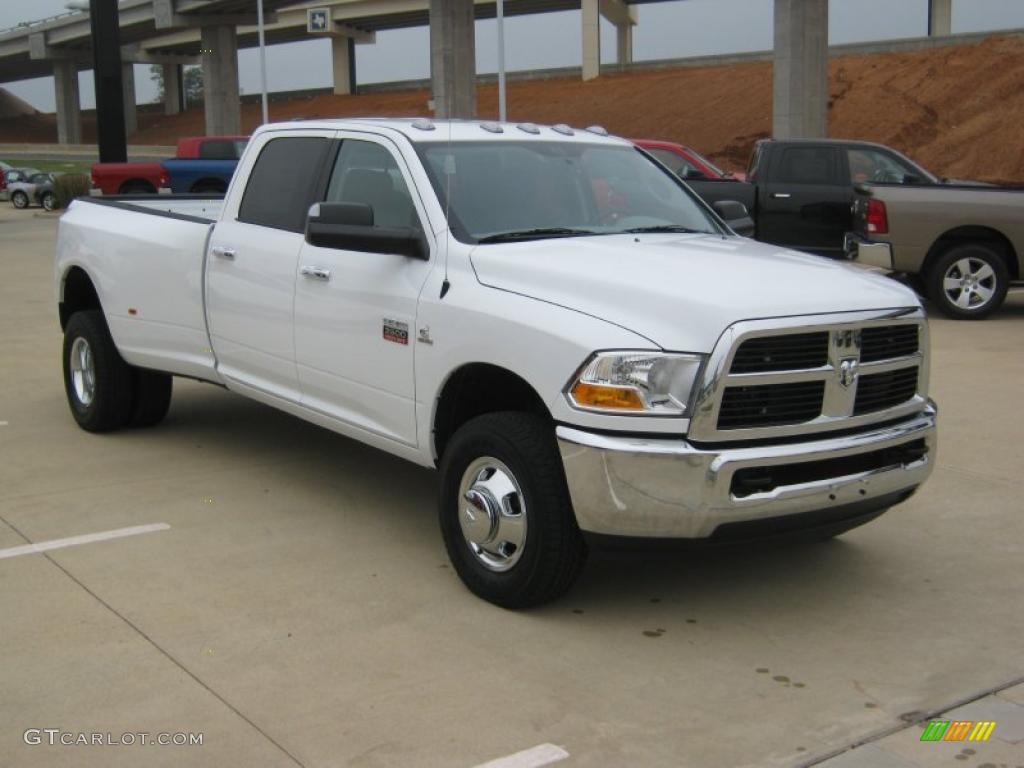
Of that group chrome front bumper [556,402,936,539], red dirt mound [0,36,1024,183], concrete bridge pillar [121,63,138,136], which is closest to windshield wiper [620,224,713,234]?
chrome front bumper [556,402,936,539]

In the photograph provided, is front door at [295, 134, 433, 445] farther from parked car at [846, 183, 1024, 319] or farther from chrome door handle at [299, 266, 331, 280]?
parked car at [846, 183, 1024, 319]

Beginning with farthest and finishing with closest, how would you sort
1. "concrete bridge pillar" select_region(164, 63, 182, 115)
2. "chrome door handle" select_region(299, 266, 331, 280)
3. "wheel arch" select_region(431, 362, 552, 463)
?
"concrete bridge pillar" select_region(164, 63, 182, 115)
"chrome door handle" select_region(299, 266, 331, 280)
"wheel arch" select_region(431, 362, 552, 463)

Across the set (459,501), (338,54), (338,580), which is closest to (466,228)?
(459,501)

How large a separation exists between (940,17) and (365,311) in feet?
230

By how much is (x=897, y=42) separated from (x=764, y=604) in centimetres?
6396

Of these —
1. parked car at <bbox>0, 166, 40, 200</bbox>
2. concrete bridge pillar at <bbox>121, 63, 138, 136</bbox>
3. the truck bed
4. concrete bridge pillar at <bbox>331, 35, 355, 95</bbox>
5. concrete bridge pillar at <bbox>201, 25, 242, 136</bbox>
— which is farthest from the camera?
concrete bridge pillar at <bbox>121, 63, 138, 136</bbox>

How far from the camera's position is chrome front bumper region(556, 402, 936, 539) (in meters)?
4.41

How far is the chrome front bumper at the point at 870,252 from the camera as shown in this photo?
12594mm

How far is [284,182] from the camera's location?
21.4ft

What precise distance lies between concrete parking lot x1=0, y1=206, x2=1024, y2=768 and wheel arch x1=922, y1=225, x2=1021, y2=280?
6.46 metres

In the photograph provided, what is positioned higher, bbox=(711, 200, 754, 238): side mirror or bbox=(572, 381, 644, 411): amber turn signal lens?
bbox=(711, 200, 754, 238): side mirror

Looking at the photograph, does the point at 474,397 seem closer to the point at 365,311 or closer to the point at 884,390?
the point at 365,311

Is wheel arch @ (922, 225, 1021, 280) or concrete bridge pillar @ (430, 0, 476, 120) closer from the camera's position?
wheel arch @ (922, 225, 1021, 280)

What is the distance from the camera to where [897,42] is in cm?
6353
